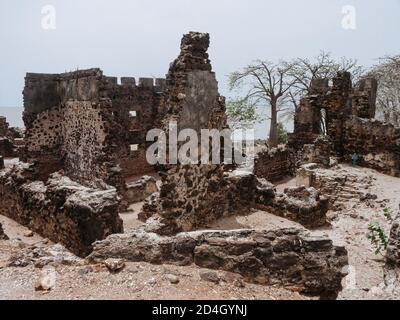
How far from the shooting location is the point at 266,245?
188 inches

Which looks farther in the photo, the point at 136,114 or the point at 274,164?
the point at 136,114

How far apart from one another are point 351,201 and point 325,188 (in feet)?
3.98

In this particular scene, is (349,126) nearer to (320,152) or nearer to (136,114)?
(320,152)

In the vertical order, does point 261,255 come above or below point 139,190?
above

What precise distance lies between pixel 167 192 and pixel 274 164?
10.8 m

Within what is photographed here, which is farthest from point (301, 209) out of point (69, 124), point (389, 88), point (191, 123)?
point (389, 88)

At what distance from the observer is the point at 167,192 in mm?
7953

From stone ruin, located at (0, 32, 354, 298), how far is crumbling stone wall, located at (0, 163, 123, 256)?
2cm

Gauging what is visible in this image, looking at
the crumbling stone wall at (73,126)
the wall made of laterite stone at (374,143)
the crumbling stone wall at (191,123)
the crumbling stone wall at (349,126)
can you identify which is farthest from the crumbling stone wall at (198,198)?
the crumbling stone wall at (349,126)

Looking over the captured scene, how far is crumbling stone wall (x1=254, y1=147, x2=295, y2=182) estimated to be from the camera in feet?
56.1

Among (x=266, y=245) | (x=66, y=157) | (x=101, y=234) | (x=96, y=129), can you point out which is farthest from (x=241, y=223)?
(x=66, y=157)

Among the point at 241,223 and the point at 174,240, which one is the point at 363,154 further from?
the point at 174,240

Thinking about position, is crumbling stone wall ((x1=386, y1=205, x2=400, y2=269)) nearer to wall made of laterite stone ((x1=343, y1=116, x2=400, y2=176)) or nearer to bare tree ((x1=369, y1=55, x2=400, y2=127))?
wall made of laterite stone ((x1=343, y1=116, x2=400, y2=176))

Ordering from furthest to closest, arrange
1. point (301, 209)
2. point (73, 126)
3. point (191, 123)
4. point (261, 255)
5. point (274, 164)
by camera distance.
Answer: point (274, 164)
point (73, 126)
point (301, 209)
point (191, 123)
point (261, 255)
